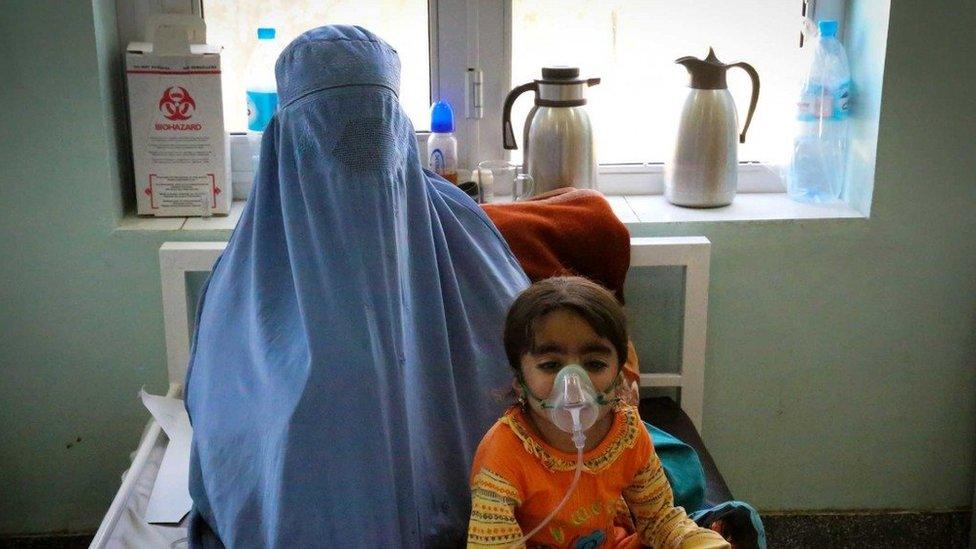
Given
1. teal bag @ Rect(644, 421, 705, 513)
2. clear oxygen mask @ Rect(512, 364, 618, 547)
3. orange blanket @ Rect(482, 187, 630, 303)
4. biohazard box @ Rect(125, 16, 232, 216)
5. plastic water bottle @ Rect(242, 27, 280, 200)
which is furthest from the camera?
plastic water bottle @ Rect(242, 27, 280, 200)

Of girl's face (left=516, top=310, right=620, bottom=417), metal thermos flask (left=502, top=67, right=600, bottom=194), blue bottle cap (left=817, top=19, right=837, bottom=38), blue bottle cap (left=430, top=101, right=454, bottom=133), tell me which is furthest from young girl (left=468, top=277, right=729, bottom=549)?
blue bottle cap (left=817, top=19, right=837, bottom=38)

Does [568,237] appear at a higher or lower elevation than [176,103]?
lower

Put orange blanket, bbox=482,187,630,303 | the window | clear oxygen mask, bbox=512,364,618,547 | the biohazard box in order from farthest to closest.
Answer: the window < the biohazard box < orange blanket, bbox=482,187,630,303 < clear oxygen mask, bbox=512,364,618,547

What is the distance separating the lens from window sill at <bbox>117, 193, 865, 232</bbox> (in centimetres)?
210

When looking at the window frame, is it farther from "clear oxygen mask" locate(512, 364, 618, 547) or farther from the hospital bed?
"clear oxygen mask" locate(512, 364, 618, 547)

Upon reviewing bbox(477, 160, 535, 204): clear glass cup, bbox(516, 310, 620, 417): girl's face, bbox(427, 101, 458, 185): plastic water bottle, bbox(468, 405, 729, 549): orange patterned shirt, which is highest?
bbox(427, 101, 458, 185): plastic water bottle

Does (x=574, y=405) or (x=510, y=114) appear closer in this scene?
(x=574, y=405)

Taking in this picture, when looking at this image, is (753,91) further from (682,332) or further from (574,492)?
(574,492)

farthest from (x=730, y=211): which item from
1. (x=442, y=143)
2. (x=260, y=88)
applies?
(x=260, y=88)

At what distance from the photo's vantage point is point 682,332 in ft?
6.73

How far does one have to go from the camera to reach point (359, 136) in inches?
56.1

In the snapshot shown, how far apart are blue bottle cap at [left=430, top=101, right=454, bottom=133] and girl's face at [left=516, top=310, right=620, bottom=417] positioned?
0.88 m

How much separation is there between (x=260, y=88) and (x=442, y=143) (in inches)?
15.0

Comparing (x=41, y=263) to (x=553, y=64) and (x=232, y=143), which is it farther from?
(x=553, y=64)
